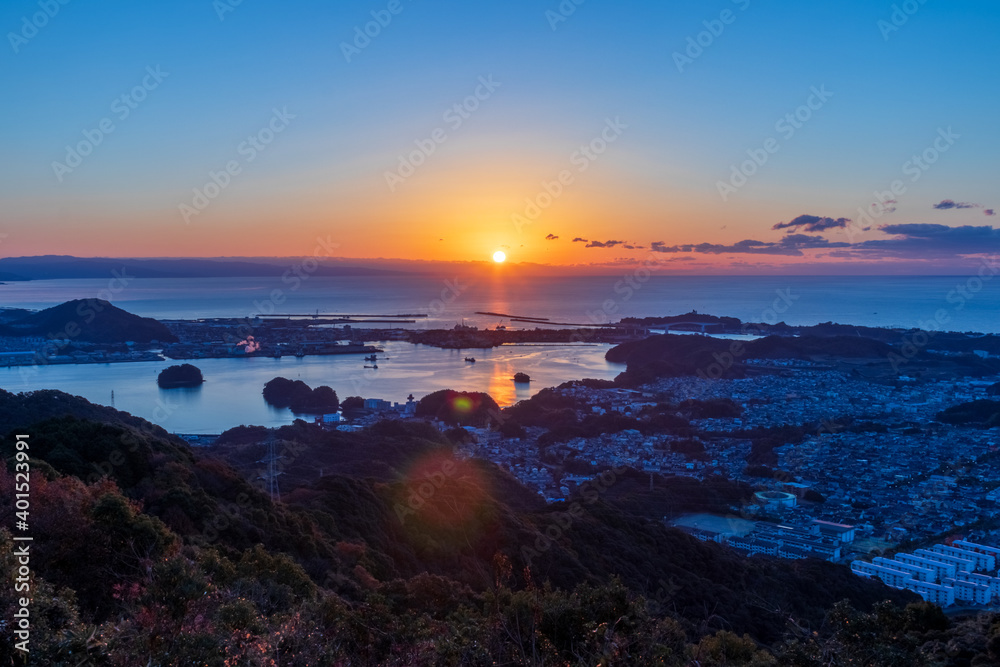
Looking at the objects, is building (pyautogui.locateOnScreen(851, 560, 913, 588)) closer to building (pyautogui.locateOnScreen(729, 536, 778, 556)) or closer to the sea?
building (pyautogui.locateOnScreen(729, 536, 778, 556))

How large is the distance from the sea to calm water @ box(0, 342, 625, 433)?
0.19ft

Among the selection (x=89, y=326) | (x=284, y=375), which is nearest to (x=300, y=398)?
(x=284, y=375)

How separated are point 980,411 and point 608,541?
16.1 meters

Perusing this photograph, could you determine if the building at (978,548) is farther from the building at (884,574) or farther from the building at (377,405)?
the building at (377,405)

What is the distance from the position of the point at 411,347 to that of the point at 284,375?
994 centimetres

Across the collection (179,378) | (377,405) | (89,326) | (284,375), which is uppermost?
(89,326)

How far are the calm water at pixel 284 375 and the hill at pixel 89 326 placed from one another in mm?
5867

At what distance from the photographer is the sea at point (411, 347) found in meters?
22.3

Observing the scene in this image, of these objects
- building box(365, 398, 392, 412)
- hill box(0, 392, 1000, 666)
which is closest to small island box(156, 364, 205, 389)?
building box(365, 398, 392, 412)

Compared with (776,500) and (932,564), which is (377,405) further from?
(932,564)

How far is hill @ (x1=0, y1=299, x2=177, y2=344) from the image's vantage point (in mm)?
32875

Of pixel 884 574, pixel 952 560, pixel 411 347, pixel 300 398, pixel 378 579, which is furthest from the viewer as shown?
pixel 411 347

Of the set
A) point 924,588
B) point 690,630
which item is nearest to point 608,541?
point 690,630

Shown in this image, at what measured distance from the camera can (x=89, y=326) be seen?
1335 inches
